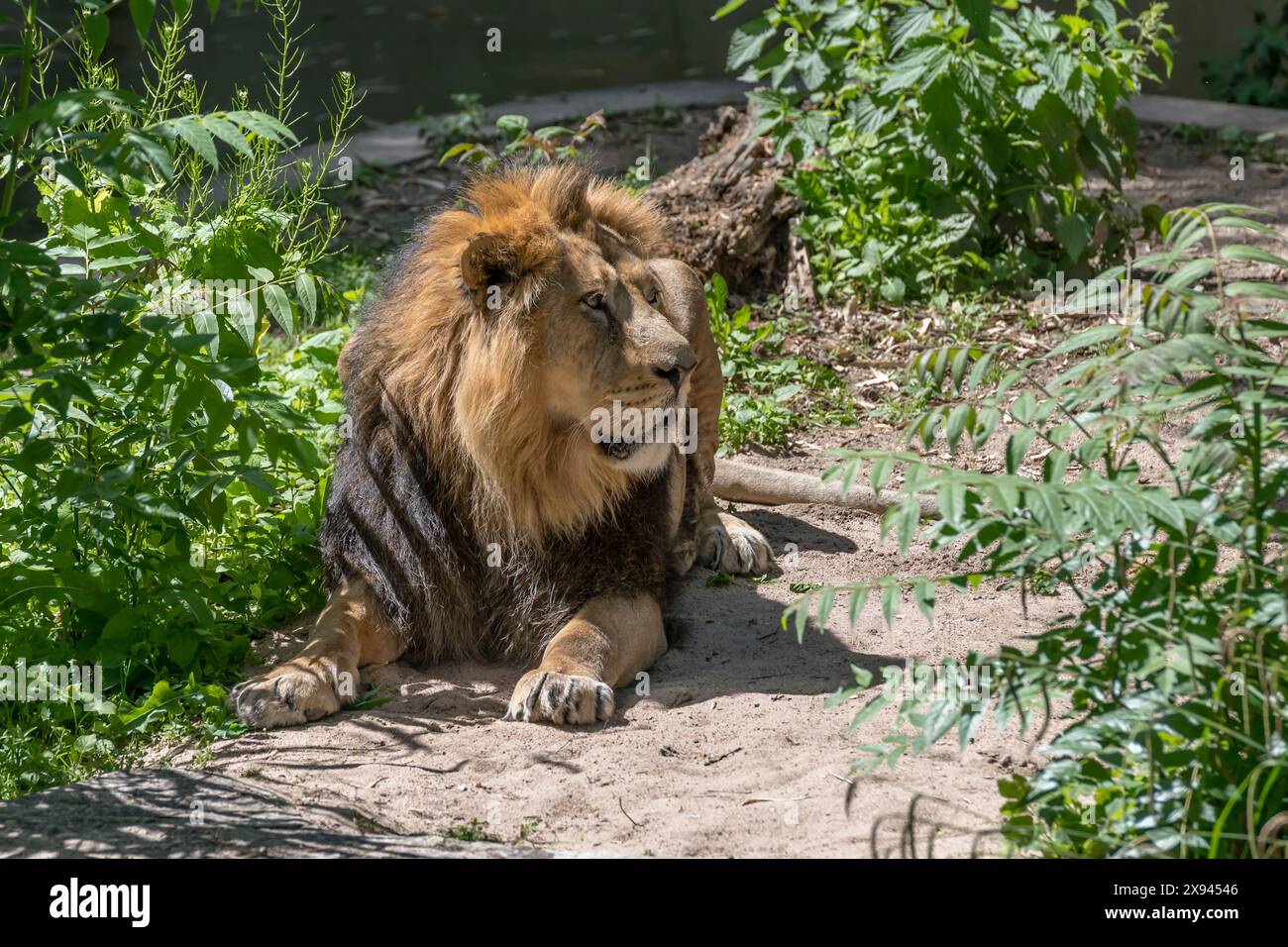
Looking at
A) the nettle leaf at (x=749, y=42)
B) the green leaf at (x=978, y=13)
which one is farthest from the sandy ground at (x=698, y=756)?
the nettle leaf at (x=749, y=42)

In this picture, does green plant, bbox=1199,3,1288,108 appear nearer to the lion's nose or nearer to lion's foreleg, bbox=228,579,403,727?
the lion's nose

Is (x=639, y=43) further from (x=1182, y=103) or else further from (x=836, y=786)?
(x=836, y=786)

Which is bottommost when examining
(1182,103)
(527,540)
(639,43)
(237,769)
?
(237,769)

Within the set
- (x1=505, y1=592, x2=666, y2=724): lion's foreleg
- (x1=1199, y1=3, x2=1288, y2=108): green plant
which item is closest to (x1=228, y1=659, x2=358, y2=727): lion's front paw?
Answer: (x1=505, y1=592, x2=666, y2=724): lion's foreleg


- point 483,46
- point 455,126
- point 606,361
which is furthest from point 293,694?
point 483,46

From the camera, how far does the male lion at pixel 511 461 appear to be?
4.29 metres

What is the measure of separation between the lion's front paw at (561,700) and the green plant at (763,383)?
2.45m

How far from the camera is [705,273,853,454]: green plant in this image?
6594 millimetres

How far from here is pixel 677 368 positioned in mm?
4316

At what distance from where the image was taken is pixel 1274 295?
2.78m

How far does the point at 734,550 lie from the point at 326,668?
6.11ft

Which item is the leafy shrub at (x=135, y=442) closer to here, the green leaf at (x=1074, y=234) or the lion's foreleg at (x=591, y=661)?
the lion's foreleg at (x=591, y=661)

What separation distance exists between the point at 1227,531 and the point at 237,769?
8.22 feet

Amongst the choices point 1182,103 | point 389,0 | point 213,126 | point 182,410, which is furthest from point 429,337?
point 389,0
